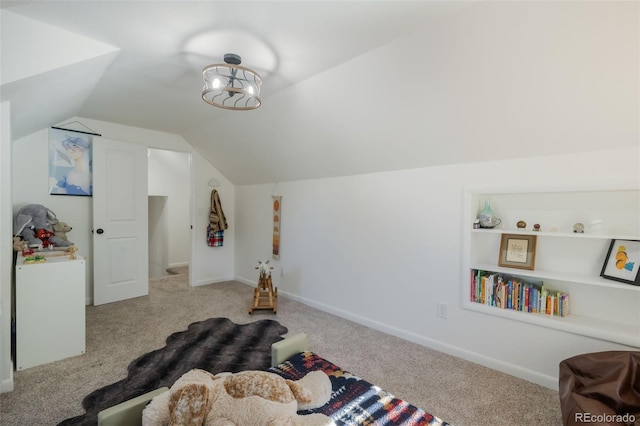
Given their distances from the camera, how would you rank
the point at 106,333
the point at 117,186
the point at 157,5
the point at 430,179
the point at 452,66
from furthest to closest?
the point at 117,186
the point at 106,333
the point at 430,179
the point at 452,66
the point at 157,5

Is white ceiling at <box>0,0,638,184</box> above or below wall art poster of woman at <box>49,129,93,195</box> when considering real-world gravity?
above

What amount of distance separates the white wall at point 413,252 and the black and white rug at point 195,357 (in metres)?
0.95

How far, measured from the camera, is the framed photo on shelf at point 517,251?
7.76ft

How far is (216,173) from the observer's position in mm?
4941

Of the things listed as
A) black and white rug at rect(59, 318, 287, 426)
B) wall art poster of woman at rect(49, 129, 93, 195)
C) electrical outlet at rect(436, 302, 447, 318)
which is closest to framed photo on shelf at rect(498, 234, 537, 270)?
electrical outlet at rect(436, 302, 447, 318)

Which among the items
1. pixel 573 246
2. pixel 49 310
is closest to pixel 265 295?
pixel 49 310

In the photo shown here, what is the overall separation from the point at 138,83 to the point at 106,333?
2.37 m

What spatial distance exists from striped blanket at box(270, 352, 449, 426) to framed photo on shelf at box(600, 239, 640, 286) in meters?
1.65

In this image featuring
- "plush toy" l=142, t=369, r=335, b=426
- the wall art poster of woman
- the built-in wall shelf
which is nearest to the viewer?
"plush toy" l=142, t=369, r=335, b=426

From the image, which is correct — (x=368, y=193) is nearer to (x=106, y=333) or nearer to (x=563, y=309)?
(x=563, y=309)

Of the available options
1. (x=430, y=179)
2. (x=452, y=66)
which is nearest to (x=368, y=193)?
(x=430, y=179)

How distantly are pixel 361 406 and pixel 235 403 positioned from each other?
0.54 meters

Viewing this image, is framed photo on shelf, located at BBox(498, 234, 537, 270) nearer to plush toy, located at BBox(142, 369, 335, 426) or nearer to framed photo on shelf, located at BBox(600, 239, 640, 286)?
framed photo on shelf, located at BBox(600, 239, 640, 286)

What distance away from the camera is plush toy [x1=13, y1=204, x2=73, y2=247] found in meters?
2.95
